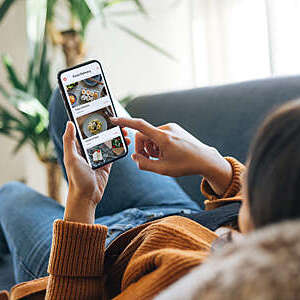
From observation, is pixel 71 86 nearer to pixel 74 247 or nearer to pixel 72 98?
pixel 72 98

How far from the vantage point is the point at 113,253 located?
73 centimetres

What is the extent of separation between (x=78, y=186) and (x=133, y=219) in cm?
30

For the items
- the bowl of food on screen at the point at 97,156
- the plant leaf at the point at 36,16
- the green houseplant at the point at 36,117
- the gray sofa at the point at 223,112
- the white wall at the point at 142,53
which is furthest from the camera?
the white wall at the point at 142,53

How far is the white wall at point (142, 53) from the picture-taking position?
2.76 m

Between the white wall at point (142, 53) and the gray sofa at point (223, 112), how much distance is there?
4.66 feet

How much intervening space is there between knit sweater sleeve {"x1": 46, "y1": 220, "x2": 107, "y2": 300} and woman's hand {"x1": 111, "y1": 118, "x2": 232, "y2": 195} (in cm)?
14

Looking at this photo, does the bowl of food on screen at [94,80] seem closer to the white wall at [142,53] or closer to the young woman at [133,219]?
the young woman at [133,219]

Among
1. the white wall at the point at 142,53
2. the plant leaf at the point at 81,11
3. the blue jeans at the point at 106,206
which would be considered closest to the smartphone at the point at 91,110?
the blue jeans at the point at 106,206

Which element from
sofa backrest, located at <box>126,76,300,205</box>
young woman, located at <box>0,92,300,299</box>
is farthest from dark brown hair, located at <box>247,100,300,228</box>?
sofa backrest, located at <box>126,76,300,205</box>

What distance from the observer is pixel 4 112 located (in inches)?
85.8

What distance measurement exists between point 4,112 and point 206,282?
2.06 m

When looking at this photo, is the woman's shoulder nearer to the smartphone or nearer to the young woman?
the young woman

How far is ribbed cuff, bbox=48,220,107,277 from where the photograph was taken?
0.69 metres

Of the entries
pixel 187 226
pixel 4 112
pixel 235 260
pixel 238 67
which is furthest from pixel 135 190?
pixel 238 67
